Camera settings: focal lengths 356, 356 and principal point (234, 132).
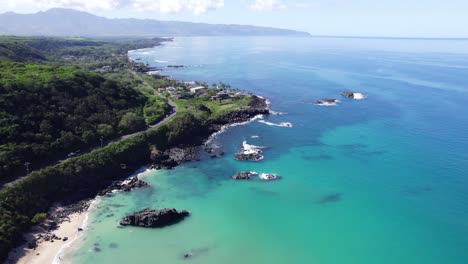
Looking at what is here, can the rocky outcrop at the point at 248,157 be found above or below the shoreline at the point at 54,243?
above

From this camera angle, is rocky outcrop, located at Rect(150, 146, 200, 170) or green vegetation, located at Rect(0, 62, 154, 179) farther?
rocky outcrop, located at Rect(150, 146, 200, 170)

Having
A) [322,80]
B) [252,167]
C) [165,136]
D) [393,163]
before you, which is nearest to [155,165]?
[165,136]

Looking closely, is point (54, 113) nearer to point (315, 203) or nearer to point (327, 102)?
point (315, 203)

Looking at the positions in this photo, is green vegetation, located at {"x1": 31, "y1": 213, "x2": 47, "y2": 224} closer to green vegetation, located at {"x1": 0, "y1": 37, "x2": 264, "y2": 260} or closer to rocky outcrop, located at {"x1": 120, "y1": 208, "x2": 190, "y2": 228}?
green vegetation, located at {"x1": 0, "y1": 37, "x2": 264, "y2": 260}

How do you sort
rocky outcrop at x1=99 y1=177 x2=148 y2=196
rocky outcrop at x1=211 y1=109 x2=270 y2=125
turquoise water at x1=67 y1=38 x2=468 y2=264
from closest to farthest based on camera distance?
turquoise water at x1=67 y1=38 x2=468 y2=264 → rocky outcrop at x1=99 y1=177 x2=148 y2=196 → rocky outcrop at x1=211 y1=109 x2=270 y2=125

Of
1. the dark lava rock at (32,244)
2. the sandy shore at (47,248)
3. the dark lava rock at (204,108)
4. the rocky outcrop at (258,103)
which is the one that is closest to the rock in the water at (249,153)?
the dark lava rock at (204,108)

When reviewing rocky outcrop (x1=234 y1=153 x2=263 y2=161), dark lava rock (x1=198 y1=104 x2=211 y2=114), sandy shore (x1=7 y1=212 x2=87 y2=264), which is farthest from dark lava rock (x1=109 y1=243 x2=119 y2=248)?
dark lava rock (x1=198 y1=104 x2=211 y2=114)

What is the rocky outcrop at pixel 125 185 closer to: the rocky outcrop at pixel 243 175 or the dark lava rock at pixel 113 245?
the dark lava rock at pixel 113 245
